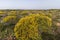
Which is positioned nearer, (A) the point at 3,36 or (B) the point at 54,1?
(A) the point at 3,36

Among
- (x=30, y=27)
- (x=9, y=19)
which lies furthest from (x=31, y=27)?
(x=9, y=19)

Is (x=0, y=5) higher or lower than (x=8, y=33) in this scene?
higher

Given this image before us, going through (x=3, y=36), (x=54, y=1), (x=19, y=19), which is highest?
(x=54, y=1)

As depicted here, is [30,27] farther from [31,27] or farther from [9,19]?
[9,19]

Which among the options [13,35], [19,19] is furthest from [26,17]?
[13,35]

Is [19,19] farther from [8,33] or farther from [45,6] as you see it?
[45,6]
